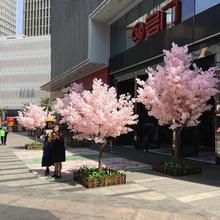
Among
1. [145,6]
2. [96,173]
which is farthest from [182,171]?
[145,6]

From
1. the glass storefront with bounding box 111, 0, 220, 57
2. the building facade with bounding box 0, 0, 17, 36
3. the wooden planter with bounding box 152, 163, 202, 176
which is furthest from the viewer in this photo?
the building facade with bounding box 0, 0, 17, 36

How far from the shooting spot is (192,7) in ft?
60.1

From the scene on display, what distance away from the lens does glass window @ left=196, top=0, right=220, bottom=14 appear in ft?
54.8

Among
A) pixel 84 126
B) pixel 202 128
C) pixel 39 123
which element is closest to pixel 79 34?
pixel 39 123

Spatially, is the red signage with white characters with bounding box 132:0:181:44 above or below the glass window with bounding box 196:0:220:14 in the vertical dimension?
above

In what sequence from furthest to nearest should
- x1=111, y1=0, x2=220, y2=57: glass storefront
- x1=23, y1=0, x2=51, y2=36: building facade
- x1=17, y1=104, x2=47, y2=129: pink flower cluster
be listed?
x1=23, y1=0, x2=51, y2=36: building facade < x1=17, y1=104, x2=47, y2=129: pink flower cluster < x1=111, y1=0, x2=220, y2=57: glass storefront

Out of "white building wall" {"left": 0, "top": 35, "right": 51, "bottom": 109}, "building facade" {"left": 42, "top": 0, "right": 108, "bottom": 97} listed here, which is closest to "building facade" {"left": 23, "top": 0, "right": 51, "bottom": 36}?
"white building wall" {"left": 0, "top": 35, "right": 51, "bottom": 109}

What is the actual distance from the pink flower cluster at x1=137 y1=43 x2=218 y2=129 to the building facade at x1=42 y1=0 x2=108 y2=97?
1388 centimetres

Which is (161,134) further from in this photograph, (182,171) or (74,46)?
(74,46)

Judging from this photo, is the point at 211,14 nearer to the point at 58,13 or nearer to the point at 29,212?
the point at 29,212

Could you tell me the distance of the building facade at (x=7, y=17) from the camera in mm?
160375

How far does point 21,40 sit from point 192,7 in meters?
113

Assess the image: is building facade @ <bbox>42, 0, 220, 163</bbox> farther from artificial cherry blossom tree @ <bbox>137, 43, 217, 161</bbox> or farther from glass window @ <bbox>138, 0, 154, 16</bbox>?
artificial cherry blossom tree @ <bbox>137, 43, 217, 161</bbox>

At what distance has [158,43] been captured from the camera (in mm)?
21359
